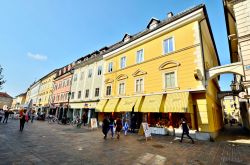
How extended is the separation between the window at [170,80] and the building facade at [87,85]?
11.7 m

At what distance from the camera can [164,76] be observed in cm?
1516

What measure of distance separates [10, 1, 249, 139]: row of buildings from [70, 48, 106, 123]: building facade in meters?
0.18

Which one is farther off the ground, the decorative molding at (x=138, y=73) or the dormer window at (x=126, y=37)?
the dormer window at (x=126, y=37)

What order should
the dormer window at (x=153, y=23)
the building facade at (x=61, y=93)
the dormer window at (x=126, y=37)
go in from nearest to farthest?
the dormer window at (x=153, y=23) < the dormer window at (x=126, y=37) < the building facade at (x=61, y=93)

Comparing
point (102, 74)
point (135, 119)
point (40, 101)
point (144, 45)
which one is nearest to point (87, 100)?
point (102, 74)

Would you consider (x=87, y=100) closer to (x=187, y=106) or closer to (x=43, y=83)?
(x=187, y=106)

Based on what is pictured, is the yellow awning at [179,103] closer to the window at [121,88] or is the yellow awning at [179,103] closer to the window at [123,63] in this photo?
the window at [121,88]

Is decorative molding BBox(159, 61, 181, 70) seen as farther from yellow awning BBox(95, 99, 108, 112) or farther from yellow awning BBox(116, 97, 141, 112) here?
yellow awning BBox(95, 99, 108, 112)

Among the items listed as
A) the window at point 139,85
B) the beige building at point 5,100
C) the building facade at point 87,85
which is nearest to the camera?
the window at point 139,85

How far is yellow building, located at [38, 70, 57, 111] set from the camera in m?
40.4

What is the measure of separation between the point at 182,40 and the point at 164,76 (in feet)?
13.2

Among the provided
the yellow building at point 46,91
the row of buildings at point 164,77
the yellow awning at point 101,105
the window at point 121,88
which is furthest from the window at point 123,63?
the yellow building at point 46,91

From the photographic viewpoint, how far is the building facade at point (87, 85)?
24297 millimetres

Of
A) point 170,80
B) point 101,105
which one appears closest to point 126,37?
point 170,80
